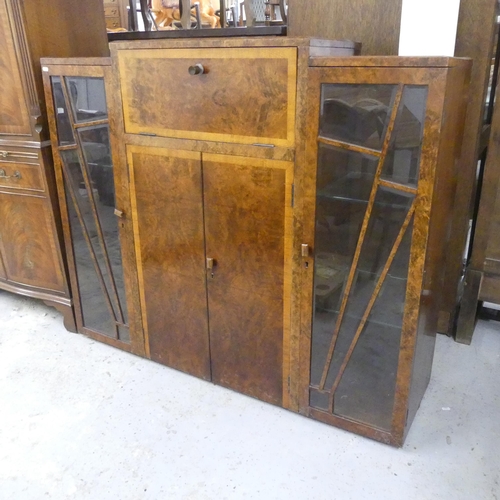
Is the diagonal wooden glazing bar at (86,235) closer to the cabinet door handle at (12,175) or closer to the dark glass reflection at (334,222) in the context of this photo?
the cabinet door handle at (12,175)

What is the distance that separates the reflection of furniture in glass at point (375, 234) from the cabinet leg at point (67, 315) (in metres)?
1.22

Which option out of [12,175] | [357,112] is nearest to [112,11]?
[12,175]

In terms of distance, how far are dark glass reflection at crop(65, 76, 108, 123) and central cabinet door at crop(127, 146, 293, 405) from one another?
0.73 feet

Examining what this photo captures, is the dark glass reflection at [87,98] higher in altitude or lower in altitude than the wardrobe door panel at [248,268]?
higher

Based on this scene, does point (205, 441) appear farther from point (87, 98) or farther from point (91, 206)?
point (87, 98)

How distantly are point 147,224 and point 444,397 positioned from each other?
1.34 meters

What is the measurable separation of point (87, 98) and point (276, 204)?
893 millimetres

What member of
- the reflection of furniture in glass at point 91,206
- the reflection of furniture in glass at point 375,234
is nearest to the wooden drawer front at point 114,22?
the reflection of furniture in glass at point 91,206

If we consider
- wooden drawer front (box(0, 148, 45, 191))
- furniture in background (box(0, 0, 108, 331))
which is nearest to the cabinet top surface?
furniture in background (box(0, 0, 108, 331))

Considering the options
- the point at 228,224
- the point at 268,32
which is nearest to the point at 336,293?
the point at 228,224

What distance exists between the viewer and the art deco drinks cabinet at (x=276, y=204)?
Answer: 1.40 metres

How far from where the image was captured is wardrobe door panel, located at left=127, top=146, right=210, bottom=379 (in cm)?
178

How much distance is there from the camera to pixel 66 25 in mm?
2150

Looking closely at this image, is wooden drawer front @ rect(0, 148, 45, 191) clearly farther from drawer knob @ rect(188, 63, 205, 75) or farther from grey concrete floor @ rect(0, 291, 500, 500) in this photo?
drawer knob @ rect(188, 63, 205, 75)
